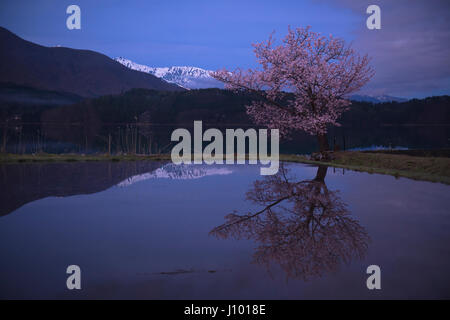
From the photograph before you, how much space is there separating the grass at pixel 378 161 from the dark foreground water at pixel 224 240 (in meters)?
2.14

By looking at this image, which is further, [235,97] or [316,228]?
[235,97]

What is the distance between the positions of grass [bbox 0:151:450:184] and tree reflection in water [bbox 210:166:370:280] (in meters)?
6.07

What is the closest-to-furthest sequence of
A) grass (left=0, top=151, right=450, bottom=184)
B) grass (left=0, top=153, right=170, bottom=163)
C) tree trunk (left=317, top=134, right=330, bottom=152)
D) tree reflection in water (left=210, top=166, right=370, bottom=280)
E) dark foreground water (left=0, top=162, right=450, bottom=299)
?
dark foreground water (left=0, top=162, right=450, bottom=299), tree reflection in water (left=210, top=166, right=370, bottom=280), grass (left=0, top=151, right=450, bottom=184), grass (left=0, top=153, right=170, bottom=163), tree trunk (left=317, top=134, right=330, bottom=152)

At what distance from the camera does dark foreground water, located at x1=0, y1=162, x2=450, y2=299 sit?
4.84m

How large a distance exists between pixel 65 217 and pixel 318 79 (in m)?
16.1

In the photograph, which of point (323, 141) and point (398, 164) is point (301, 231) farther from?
point (323, 141)

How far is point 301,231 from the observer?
7191 mm

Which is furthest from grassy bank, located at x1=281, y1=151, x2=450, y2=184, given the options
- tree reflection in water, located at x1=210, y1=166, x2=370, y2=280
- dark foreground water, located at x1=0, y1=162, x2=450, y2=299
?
tree reflection in water, located at x1=210, y1=166, x2=370, y2=280

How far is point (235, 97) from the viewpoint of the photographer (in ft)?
556

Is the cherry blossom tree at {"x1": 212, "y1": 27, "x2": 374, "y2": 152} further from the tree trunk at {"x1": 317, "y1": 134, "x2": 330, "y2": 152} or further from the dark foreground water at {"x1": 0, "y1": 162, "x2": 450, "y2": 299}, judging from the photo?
the dark foreground water at {"x1": 0, "y1": 162, "x2": 450, "y2": 299}

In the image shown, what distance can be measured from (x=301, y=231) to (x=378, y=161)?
13043 millimetres

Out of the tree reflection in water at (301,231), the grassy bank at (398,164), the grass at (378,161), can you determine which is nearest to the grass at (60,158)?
the grass at (378,161)
